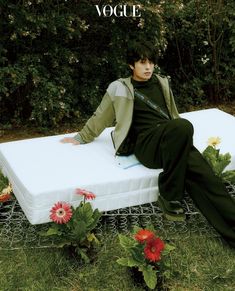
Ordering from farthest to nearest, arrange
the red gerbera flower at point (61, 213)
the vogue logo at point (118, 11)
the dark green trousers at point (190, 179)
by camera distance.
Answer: the vogue logo at point (118, 11)
the dark green trousers at point (190, 179)
the red gerbera flower at point (61, 213)

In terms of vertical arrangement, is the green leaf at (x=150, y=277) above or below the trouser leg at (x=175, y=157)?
below

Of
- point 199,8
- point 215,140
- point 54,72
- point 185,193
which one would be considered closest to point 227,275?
point 185,193

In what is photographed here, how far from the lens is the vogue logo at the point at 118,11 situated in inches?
241

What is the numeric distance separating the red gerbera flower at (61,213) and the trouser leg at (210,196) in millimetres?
879

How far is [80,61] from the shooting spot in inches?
256

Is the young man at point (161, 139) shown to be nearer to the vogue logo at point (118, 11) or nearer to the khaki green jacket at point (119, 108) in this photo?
the khaki green jacket at point (119, 108)

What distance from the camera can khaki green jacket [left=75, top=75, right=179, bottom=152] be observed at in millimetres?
4160

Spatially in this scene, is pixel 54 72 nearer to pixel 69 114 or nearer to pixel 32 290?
pixel 69 114

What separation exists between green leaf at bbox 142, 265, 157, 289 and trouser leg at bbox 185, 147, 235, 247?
679mm

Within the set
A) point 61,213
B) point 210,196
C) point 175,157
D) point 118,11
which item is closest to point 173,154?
point 175,157

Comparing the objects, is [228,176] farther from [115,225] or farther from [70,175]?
[70,175]

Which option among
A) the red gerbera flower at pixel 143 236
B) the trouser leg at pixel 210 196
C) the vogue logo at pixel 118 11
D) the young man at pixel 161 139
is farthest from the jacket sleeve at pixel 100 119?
the vogue logo at pixel 118 11

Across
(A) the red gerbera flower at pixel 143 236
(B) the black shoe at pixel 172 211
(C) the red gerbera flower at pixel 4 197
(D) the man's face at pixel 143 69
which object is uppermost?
(D) the man's face at pixel 143 69

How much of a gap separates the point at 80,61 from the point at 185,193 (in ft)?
9.38
